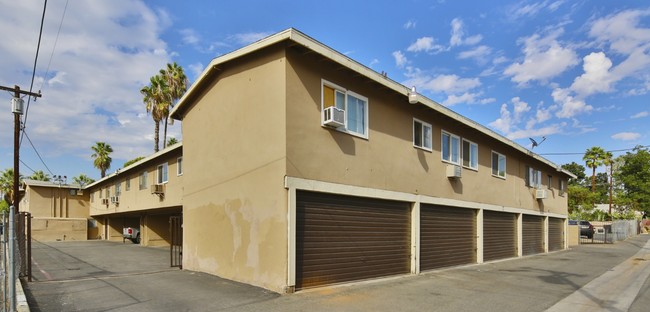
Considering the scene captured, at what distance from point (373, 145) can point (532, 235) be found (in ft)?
50.9

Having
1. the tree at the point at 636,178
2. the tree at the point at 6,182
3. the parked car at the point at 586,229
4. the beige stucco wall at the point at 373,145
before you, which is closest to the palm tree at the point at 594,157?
the tree at the point at 636,178

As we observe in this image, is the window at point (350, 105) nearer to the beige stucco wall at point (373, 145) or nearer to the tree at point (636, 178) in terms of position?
the beige stucco wall at point (373, 145)

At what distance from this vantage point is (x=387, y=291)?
32.6ft

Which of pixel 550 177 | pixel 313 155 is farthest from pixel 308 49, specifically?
pixel 550 177

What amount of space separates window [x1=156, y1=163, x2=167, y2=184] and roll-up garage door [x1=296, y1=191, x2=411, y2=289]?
43.2ft

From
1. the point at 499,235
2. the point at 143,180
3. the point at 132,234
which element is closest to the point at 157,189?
the point at 143,180

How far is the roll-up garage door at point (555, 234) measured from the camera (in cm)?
2580

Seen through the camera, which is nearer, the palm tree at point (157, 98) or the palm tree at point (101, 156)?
the palm tree at point (157, 98)

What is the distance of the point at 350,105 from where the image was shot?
11391mm

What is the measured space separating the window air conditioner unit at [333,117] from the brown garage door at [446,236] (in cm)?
500

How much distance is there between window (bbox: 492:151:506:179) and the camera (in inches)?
768

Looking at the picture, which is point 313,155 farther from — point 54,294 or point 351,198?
point 54,294

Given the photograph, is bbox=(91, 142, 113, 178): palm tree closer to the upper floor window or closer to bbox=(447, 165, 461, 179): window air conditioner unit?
the upper floor window

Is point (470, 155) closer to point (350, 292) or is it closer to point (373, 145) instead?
point (373, 145)
